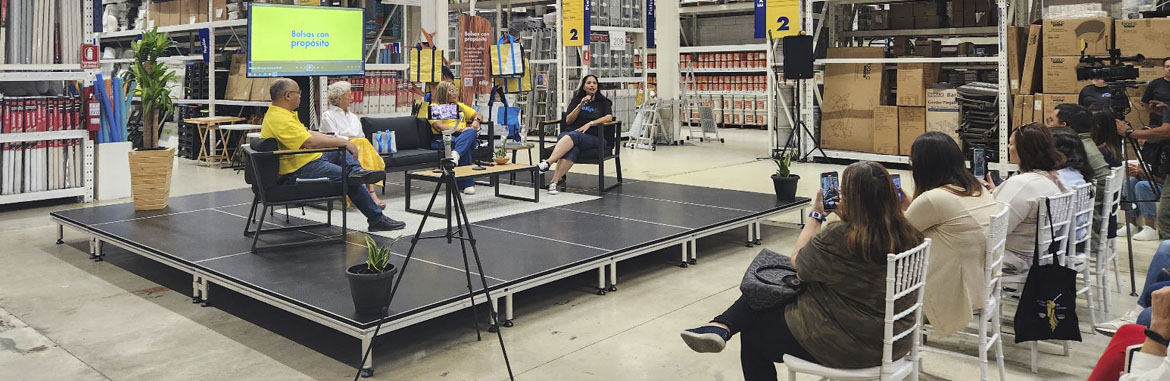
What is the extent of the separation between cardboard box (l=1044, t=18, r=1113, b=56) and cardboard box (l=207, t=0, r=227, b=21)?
8.73 meters

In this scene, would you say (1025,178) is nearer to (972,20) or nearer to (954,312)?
(954,312)

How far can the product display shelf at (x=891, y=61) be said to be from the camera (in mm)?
9078

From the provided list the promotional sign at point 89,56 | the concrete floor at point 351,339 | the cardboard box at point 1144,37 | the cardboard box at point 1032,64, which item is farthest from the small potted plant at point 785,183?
the promotional sign at point 89,56

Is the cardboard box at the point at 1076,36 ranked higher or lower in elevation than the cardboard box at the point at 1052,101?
higher

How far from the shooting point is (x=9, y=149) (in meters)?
7.45

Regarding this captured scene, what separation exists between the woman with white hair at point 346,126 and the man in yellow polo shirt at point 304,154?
95 centimetres

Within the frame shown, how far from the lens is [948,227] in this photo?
10.3ft

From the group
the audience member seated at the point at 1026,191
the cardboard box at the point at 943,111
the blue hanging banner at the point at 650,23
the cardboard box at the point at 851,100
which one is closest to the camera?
the audience member seated at the point at 1026,191

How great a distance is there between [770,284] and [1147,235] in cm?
457

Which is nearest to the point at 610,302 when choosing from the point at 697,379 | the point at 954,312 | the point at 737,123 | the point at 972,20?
the point at 697,379

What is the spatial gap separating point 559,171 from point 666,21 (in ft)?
21.0

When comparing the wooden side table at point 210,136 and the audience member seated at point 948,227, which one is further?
the wooden side table at point 210,136

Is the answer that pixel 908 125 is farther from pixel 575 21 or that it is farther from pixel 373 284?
pixel 373 284

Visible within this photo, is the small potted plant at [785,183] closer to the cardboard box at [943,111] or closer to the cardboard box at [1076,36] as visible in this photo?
the cardboard box at [1076,36]
